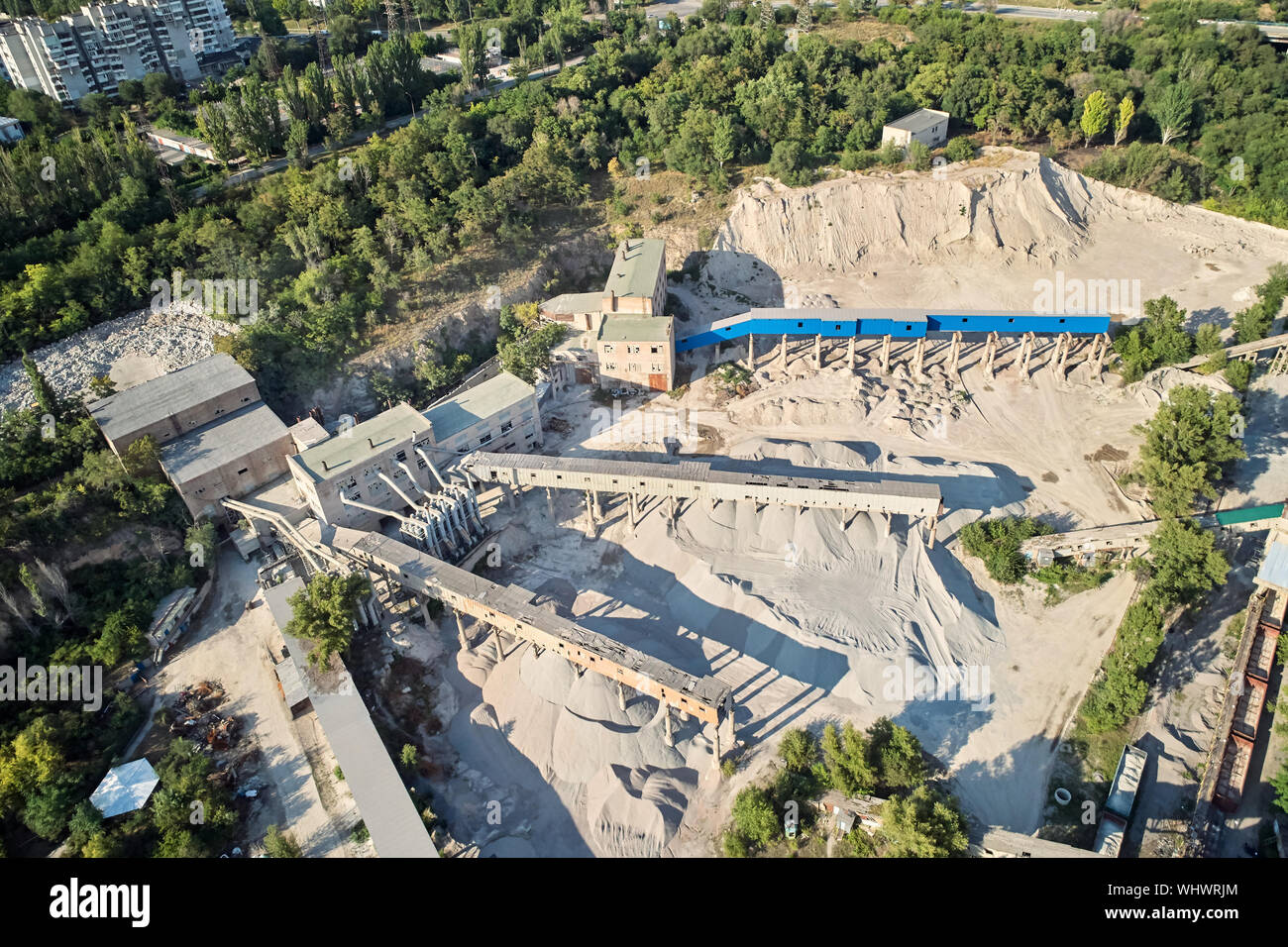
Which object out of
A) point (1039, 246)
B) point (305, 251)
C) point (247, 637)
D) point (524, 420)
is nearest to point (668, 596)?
point (524, 420)

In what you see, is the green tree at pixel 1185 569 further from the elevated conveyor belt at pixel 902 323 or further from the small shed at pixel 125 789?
the small shed at pixel 125 789

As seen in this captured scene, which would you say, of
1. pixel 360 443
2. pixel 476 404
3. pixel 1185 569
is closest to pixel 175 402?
pixel 360 443

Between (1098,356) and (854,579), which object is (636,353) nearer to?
(854,579)

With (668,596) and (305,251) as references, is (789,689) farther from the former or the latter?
(305,251)

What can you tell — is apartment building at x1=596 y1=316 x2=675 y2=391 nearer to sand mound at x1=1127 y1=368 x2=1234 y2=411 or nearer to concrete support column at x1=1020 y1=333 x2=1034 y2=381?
concrete support column at x1=1020 y1=333 x2=1034 y2=381

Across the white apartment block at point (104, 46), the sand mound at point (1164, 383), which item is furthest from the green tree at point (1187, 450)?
the white apartment block at point (104, 46)
